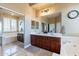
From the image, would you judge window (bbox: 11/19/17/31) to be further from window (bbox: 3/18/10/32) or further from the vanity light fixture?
the vanity light fixture

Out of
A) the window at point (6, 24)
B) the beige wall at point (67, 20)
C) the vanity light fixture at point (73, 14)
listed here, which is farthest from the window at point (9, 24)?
the vanity light fixture at point (73, 14)

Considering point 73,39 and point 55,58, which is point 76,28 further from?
point 55,58

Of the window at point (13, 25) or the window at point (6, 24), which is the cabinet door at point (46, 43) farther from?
the window at point (6, 24)

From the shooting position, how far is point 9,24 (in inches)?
53.7

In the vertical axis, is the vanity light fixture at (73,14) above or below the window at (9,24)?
above

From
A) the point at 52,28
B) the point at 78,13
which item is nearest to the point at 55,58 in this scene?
the point at 52,28

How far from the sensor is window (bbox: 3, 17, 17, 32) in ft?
4.31

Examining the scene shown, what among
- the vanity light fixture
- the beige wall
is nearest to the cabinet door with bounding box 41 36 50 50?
the beige wall

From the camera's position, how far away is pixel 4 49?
1323mm

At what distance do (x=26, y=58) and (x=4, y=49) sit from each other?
46 centimetres

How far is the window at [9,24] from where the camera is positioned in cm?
131

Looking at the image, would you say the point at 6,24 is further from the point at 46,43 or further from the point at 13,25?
the point at 46,43

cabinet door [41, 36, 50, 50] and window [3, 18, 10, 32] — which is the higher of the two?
window [3, 18, 10, 32]

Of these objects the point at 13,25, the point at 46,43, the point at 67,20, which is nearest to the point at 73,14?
the point at 67,20
